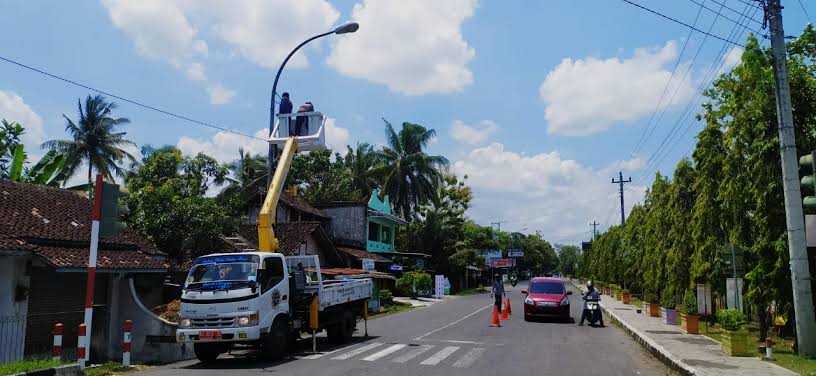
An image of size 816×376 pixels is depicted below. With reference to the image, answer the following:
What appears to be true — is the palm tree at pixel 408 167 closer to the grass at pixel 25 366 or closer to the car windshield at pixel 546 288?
the car windshield at pixel 546 288

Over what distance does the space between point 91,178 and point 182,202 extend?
20930mm

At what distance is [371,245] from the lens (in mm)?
42531

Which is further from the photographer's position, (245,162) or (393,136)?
(393,136)

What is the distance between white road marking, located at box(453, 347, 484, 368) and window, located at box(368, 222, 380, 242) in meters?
28.7

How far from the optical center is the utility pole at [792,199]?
1235cm

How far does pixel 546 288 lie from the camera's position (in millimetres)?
23953

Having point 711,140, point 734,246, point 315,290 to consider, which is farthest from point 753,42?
point 315,290

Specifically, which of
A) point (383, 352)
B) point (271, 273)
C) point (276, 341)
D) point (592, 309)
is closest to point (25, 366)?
point (276, 341)

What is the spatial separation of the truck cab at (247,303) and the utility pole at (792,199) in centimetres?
1058

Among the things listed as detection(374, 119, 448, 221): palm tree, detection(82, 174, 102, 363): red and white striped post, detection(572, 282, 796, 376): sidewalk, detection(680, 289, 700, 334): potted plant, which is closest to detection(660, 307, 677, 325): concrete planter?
detection(572, 282, 796, 376): sidewalk

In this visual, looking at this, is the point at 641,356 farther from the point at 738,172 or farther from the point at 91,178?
the point at 91,178

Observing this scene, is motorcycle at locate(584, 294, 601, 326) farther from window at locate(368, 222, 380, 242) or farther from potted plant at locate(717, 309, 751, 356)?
window at locate(368, 222, 380, 242)

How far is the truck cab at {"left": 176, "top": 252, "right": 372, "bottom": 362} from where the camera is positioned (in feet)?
38.4

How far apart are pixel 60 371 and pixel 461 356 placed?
7778 millimetres
